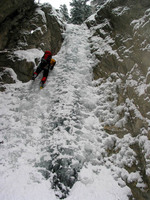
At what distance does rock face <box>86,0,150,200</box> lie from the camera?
16.6 feet

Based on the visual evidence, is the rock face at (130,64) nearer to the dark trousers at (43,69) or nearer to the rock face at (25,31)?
the dark trousers at (43,69)

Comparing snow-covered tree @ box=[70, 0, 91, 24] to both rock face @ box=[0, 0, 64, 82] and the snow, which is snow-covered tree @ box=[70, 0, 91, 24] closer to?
rock face @ box=[0, 0, 64, 82]

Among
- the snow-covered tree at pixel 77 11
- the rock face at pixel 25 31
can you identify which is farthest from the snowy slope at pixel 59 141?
the snow-covered tree at pixel 77 11

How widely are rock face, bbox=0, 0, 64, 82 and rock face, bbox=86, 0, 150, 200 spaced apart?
11.0 ft

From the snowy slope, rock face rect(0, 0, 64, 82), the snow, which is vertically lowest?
the snowy slope

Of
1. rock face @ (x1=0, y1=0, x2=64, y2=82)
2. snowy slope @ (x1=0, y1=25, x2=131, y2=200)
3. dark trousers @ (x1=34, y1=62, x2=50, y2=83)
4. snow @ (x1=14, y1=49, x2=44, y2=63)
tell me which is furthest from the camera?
snow @ (x1=14, y1=49, x2=44, y2=63)

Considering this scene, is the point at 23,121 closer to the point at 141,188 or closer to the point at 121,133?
the point at 121,133

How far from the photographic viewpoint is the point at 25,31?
967 cm

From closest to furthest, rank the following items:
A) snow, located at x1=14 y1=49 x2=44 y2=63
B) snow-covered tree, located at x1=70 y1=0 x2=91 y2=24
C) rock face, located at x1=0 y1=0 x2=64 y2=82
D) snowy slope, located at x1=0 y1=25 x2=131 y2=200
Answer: snowy slope, located at x1=0 y1=25 x2=131 y2=200, rock face, located at x1=0 y1=0 x2=64 y2=82, snow, located at x1=14 y1=49 x2=44 y2=63, snow-covered tree, located at x1=70 y1=0 x2=91 y2=24

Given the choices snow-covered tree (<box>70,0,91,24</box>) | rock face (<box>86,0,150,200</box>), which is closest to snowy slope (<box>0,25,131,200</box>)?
rock face (<box>86,0,150,200</box>)

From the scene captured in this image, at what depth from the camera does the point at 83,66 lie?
9.43m

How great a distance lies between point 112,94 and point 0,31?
22.9 ft

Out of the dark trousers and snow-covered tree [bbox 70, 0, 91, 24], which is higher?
snow-covered tree [bbox 70, 0, 91, 24]

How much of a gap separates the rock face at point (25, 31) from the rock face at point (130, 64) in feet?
11.0
